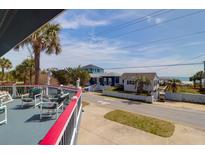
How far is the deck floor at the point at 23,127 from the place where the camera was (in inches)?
177

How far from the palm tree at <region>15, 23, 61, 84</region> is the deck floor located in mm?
7817

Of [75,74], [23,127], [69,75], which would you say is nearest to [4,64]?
[69,75]

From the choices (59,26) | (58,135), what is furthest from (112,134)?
(59,26)

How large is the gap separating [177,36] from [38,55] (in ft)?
99.8

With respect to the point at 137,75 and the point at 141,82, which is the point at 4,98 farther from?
the point at 137,75

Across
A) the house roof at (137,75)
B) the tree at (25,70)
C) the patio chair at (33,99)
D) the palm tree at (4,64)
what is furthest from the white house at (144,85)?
the patio chair at (33,99)

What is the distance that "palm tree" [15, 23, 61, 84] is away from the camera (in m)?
14.5

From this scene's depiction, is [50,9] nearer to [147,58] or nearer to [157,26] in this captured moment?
[157,26]

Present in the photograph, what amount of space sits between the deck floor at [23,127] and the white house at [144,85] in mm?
23522

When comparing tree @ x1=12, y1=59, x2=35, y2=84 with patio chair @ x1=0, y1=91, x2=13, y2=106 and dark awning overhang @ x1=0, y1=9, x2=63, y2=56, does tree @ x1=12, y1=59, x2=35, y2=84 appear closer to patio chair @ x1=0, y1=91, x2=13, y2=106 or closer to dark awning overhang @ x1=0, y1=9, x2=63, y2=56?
patio chair @ x1=0, y1=91, x2=13, y2=106

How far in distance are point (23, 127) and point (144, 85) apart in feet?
85.5

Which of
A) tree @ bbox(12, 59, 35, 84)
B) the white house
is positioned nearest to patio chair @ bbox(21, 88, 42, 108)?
tree @ bbox(12, 59, 35, 84)

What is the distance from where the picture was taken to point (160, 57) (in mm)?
49750

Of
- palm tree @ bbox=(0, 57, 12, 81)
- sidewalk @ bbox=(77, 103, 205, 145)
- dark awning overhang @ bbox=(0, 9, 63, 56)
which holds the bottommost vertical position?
sidewalk @ bbox=(77, 103, 205, 145)
